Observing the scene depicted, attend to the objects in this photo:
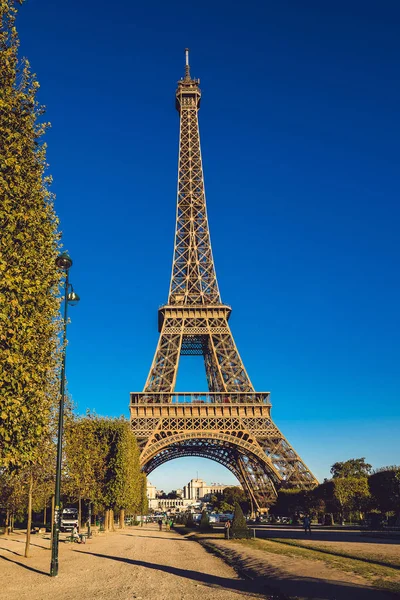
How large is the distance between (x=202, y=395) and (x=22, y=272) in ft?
179

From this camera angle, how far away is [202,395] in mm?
67625

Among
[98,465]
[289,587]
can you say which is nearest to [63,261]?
[289,587]

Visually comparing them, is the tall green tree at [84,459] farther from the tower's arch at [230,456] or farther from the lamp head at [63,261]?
the lamp head at [63,261]

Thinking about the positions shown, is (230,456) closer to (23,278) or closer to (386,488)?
(386,488)

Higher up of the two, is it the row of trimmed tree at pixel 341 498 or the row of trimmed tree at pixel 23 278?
the row of trimmed tree at pixel 23 278

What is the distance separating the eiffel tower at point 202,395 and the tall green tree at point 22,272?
48.1m

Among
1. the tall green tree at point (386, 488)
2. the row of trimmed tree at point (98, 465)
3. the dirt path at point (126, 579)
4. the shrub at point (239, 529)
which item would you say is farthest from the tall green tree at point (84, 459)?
the tall green tree at point (386, 488)

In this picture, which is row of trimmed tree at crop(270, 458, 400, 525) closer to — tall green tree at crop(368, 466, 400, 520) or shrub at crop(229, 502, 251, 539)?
tall green tree at crop(368, 466, 400, 520)

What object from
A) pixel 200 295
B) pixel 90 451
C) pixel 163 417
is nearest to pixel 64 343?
pixel 90 451

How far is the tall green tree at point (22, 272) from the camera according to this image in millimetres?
14047

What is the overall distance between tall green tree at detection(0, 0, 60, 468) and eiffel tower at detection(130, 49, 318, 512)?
4808cm

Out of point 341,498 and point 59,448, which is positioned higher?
point 59,448

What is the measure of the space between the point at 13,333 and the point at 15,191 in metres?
4.23

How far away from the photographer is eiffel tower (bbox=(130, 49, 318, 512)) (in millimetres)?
64000
